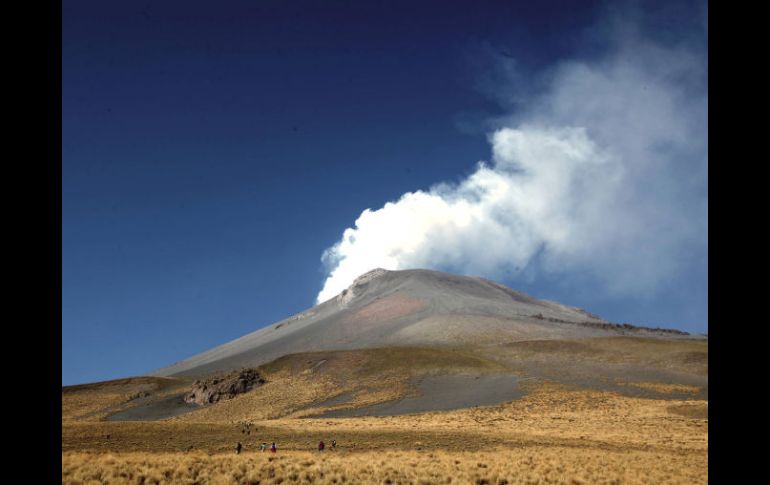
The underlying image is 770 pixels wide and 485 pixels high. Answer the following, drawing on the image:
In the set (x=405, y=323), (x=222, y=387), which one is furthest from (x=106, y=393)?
(x=405, y=323)

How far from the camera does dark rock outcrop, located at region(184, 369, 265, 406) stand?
255ft

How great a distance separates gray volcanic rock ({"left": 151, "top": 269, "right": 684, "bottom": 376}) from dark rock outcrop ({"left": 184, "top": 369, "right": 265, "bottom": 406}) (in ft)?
83.3

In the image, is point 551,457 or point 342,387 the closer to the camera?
point 551,457

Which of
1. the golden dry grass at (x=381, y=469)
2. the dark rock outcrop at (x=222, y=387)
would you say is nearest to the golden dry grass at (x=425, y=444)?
the golden dry grass at (x=381, y=469)

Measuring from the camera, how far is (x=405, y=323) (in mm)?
124375

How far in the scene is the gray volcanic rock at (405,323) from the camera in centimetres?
10962

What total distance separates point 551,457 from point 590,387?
46.7 metres

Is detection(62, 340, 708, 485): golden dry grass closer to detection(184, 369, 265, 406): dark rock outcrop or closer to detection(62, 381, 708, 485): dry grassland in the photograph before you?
detection(62, 381, 708, 485): dry grassland

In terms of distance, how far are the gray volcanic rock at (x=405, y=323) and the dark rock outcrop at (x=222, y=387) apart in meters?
25.4
